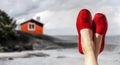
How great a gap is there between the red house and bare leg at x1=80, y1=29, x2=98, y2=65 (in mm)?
30594

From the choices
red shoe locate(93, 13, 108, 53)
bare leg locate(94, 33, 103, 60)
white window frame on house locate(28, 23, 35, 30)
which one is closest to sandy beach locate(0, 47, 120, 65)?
red shoe locate(93, 13, 108, 53)

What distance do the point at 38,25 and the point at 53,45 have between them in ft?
19.6

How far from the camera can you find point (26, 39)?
32.3 meters

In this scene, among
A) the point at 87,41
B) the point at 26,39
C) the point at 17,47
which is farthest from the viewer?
the point at 26,39

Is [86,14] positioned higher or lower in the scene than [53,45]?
higher

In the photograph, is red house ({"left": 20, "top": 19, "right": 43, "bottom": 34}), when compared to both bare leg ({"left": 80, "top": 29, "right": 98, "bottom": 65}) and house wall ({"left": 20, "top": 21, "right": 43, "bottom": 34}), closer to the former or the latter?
house wall ({"left": 20, "top": 21, "right": 43, "bottom": 34})

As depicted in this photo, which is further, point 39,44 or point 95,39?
point 39,44

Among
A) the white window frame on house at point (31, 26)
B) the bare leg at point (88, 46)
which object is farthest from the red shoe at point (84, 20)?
the white window frame on house at point (31, 26)

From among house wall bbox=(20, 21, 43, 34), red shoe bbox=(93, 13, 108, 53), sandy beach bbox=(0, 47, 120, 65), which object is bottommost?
sandy beach bbox=(0, 47, 120, 65)

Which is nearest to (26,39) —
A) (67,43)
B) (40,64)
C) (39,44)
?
(39,44)

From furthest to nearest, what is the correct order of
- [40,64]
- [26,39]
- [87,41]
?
[26,39], [40,64], [87,41]

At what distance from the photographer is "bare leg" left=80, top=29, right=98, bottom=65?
225 inches

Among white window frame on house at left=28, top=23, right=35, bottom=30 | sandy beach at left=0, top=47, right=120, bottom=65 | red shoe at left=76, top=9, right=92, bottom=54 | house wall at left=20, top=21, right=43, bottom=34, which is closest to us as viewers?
red shoe at left=76, top=9, right=92, bottom=54

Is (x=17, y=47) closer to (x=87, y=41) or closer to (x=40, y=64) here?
(x=40, y=64)
